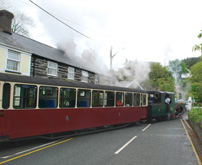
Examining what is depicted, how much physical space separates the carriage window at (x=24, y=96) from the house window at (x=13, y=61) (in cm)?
754

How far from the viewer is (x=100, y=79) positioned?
86.0ft

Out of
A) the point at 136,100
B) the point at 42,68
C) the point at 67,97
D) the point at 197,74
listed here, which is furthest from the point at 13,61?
the point at 197,74

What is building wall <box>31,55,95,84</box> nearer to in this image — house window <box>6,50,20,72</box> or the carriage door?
house window <box>6,50,20,72</box>

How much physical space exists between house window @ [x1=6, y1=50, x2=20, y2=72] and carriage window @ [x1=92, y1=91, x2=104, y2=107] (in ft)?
22.8

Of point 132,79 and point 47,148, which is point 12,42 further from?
point 132,79

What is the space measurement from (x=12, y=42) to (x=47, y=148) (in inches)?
397

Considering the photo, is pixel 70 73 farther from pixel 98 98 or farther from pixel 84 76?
pixel 98 98

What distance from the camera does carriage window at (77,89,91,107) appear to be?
32.2 feet

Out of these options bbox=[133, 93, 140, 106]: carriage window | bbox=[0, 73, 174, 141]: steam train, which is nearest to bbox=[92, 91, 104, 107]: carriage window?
bbox=[0, 73, 174, 141]: steam train

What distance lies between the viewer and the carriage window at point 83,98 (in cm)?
982

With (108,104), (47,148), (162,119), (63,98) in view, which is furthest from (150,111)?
(47,148)

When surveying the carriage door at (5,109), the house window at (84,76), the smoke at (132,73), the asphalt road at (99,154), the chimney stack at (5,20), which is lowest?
the asphalt road at (99,154)

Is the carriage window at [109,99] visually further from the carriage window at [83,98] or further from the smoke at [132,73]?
the smoke at [132,73]

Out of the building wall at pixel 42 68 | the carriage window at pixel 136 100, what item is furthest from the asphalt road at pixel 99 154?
the building wall at pixel 42 68
